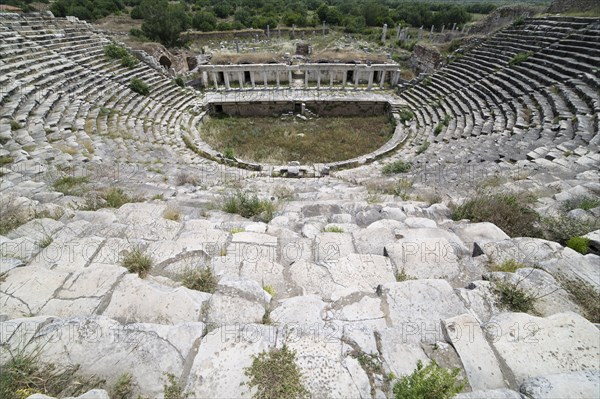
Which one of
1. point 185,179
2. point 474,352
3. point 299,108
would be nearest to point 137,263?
point 474,352

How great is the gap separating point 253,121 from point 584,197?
16138mm

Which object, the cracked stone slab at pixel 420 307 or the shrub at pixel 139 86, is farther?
the shrub at pixel 139 86

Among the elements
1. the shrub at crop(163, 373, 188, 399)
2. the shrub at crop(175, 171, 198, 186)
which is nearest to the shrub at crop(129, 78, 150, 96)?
the shrub at crop(175, 171, 198, 186)

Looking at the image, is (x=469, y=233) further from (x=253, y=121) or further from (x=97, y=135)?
(x=253, y=121)

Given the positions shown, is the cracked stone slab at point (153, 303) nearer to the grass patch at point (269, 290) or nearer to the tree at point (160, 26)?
the grass patch at point (269, 290)

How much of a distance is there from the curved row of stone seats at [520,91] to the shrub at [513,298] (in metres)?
6.96

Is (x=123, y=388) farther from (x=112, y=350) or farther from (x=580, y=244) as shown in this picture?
(x=580, y=244)

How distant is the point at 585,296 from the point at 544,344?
955 millimetres

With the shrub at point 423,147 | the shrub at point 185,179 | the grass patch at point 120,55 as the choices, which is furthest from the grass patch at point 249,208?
the grass patch at point 120,55

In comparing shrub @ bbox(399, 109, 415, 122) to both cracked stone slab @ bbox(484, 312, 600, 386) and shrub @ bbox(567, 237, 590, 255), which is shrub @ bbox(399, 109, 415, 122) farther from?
cracked stone slab @ bbox(484, 312, 600, 386)

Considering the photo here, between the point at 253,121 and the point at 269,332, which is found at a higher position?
the point at 269,332

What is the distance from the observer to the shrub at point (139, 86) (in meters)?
15.3

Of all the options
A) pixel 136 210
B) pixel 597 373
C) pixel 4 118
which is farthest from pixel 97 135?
pixel 597 373

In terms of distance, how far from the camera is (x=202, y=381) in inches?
74.4
